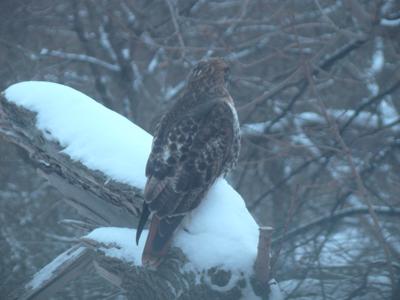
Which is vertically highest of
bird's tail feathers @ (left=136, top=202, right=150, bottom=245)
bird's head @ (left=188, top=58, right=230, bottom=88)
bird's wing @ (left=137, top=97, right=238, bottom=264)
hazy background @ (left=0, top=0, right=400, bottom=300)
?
hazy background @ (left=0, top=0, right=400, bottom=300)

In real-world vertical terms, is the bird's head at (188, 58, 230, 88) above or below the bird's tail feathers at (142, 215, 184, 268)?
above

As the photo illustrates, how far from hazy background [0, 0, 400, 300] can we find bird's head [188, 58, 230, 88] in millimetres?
827

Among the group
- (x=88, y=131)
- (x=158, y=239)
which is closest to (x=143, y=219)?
(x=158, y=239)

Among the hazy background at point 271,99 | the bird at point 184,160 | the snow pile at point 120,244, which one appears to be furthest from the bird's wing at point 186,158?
the hazy background at point 271,99

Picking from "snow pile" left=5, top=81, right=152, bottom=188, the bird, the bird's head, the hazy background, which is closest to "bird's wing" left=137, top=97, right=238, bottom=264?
the bird

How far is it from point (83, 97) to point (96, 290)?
1255 millimetres

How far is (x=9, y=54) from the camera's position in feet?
25.5

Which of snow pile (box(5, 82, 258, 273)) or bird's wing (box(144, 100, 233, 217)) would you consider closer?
snow pile (box(5, 82, 258, 273))

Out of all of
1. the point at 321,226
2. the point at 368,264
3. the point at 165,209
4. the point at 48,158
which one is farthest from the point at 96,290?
the point at 321,226

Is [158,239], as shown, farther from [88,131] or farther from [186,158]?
[88,131]

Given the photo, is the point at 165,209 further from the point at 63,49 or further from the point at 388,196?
the point at 63,49

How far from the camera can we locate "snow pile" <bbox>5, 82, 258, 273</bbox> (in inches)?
123

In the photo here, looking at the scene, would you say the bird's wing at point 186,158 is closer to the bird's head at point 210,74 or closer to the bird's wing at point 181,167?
the bird's wing at point 181,167

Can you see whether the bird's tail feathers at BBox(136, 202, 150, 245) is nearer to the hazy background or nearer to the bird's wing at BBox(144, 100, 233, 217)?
the bird's wing at BBox(144, 100, 233, 217)
